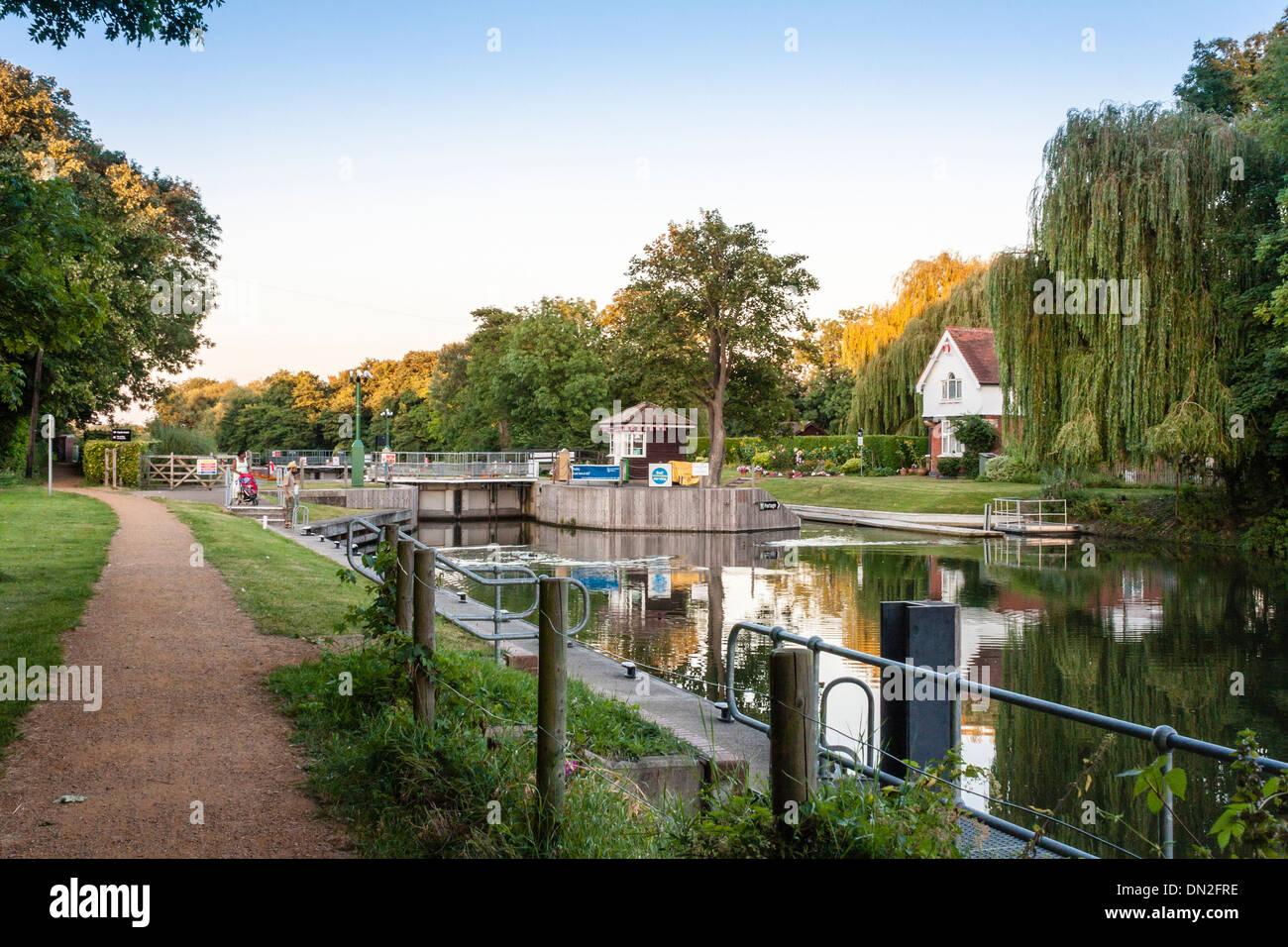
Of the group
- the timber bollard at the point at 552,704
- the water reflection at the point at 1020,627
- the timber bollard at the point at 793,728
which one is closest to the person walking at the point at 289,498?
the water reflection at the point at 1020,627

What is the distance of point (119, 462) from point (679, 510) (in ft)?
72.8

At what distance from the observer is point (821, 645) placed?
600 centimetres

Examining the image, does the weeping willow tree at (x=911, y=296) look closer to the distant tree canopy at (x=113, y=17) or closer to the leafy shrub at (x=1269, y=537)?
the leafy shrub at (x=1269, y=537)

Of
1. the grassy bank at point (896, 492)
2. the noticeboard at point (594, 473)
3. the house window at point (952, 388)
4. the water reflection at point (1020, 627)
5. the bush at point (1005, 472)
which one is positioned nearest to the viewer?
the water reflection at point (1020, 627)

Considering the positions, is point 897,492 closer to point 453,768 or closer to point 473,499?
point 473,499

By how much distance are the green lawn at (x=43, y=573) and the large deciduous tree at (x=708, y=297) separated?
22399 millimetres

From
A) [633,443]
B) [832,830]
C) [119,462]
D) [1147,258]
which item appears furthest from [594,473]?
[832,830]

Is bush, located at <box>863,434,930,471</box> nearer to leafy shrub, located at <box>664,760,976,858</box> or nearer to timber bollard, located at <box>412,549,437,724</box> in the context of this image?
timber bollard, located at <box>412,549,437,724</box>

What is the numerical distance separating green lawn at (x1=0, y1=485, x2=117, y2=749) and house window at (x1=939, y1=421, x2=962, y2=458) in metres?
40.3

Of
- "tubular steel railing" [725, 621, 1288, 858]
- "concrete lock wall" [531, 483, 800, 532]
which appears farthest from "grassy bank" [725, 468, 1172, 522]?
"tubular steel railing" [725, 621, 1288, 858]

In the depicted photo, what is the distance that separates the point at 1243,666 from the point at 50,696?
50.4 feet

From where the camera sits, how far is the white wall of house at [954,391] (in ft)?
170
